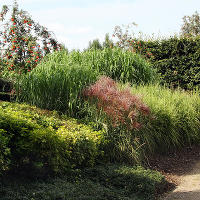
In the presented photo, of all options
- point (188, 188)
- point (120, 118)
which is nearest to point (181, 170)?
point (188, 188)

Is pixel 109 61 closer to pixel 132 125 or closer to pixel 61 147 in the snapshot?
pixel 132 125

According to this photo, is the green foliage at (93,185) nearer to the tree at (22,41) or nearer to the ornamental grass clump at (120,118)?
the ornamental grass clump at (120,118)

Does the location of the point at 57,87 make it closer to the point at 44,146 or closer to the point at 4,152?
the point at 44,146

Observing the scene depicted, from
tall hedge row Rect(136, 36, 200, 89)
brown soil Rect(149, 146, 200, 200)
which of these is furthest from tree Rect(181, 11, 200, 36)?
brown soil Rect(149, 146, 200, 200)

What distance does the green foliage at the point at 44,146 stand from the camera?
3838mm

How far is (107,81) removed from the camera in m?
6.52

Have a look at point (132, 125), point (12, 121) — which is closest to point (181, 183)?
point (132, 125)

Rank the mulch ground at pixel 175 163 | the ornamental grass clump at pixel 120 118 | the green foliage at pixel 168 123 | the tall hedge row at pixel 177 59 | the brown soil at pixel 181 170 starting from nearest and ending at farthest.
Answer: the brown soil at pixel 181 170 < the ornamental grass clump at pixel 120 118 < the mulch ground at pixel 175 163 < the green foliage at pixel 168 123 < the tall hedge row at pixel 177 59

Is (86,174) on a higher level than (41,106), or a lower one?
lower

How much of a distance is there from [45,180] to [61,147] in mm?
544

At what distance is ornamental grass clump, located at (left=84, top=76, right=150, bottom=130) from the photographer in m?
5.61

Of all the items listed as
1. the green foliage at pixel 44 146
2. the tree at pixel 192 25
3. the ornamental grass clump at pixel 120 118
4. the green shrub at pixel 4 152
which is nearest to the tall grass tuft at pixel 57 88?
the ornamental grass clump at pixel 120 118

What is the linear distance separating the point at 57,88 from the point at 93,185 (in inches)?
114

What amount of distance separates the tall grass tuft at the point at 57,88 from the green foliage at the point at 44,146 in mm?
1296
